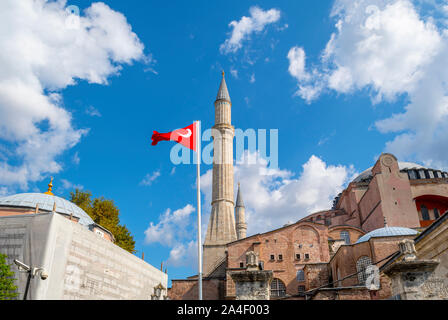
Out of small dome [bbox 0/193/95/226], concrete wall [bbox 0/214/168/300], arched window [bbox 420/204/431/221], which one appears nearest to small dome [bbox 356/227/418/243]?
arched window [bbox 420/204/431/221]

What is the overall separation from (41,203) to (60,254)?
Result: 7.68m

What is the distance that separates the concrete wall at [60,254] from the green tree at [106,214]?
13.6 metres

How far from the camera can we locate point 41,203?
20.0 metres

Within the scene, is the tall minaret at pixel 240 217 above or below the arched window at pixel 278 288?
above

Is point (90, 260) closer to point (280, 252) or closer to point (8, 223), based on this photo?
point (8, 223)

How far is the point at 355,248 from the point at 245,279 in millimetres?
19431

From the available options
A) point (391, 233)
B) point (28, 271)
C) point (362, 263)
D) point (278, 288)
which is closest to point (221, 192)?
point (278, 288)

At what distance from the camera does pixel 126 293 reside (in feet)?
60.1

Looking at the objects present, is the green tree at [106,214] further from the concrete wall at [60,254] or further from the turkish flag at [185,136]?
the turkish flag at [185,136]

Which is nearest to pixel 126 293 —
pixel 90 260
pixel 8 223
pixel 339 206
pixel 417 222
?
pixel 90 260

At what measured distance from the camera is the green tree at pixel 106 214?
3008cm

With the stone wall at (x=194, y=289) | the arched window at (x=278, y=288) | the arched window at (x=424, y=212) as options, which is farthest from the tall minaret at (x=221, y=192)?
the arched window at (x=424, y=212)

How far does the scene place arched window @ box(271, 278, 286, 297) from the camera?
1099 inches

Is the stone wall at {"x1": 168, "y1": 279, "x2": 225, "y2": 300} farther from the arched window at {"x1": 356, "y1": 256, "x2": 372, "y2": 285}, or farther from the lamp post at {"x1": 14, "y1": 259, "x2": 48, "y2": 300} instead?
the lamp post at {"x1": 14, "y1": 259, "x2": 48, "y2": 300}
